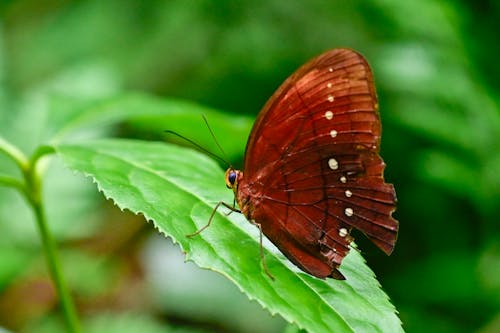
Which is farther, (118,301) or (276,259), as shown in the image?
(118,301)

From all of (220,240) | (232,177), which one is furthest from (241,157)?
(220,240)

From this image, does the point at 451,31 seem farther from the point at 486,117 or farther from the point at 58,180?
the point at 58,180

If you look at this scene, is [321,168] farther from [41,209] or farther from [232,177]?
[41,209]

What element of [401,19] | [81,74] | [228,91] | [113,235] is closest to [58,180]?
[113,235]

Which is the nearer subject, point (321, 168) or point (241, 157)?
point (321, 168)

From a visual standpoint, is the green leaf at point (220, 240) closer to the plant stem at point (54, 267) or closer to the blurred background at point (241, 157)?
the plant stem at point (54, 267)

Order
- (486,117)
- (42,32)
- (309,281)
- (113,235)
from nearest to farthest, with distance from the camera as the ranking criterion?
(309,281) → (486,117) → (113,235) → (42,32)

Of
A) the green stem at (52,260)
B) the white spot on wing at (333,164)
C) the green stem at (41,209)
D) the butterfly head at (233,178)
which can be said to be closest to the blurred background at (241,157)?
the green stem at (41,209)

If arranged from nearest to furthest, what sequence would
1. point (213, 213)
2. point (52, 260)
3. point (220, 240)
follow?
1. point (220, 240)
2. point (213, 213)
3. point (52, 260)
